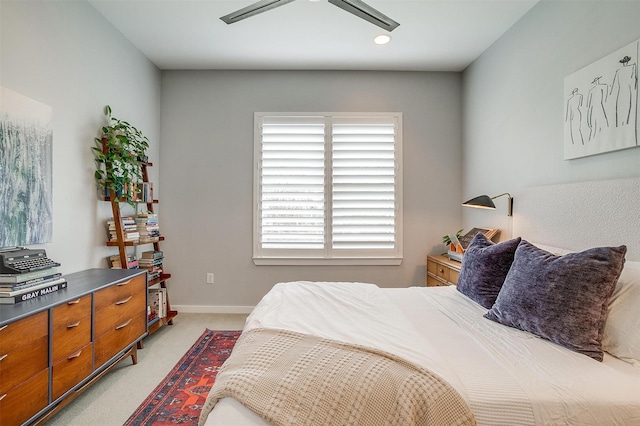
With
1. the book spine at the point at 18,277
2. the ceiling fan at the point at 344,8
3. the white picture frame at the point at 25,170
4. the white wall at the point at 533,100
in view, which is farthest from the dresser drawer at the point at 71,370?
the white wall at the point at 533,100

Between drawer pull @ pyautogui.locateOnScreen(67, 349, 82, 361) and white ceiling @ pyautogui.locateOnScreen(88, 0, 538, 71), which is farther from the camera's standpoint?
white ceiling @ pyautogui.locateOnScreen(88, 0, 538, 71)

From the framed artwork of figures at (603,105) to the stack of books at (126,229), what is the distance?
11.5ft

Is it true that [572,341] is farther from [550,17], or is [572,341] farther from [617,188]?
[550,17]

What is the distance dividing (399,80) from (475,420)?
3.51 m

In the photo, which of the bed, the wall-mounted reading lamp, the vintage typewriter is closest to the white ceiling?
the wall-mounted reading lamp

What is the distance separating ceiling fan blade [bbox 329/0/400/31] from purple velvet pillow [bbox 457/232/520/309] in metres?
1.55

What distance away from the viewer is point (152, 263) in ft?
10.0

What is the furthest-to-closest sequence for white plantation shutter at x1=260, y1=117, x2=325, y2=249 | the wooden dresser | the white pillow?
white plantation shutter at x1=260, y1=117, x2=325, y2=249, the wooden dresser, the white pillow

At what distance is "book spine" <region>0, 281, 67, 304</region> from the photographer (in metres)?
1.64

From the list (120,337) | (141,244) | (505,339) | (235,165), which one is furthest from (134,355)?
(505,339)

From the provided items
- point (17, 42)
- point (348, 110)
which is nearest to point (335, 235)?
point (348, 110)

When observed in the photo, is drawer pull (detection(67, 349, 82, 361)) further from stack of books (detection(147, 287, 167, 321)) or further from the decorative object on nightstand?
the decorative object on nightstand

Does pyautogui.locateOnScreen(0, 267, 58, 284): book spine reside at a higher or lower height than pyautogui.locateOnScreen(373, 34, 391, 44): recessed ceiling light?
lower

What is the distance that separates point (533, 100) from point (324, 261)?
2.50 metres
